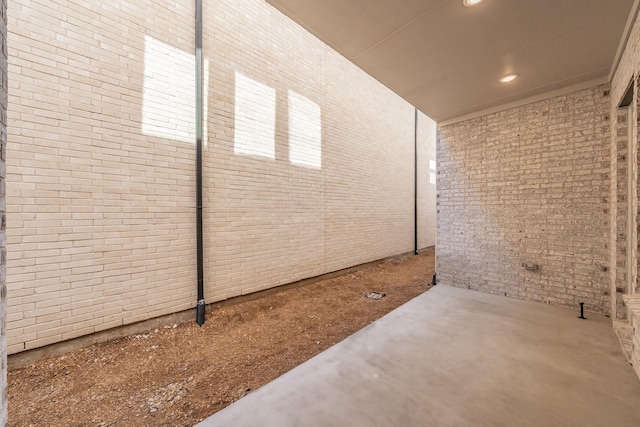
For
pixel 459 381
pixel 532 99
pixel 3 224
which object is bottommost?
pixel 459 381

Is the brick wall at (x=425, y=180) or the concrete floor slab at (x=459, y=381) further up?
the brick wall at (x=425, y=180)

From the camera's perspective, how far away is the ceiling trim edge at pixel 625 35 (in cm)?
211

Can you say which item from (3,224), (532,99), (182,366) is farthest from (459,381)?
(532,99)

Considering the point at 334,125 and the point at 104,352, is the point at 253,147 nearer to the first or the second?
the point at 334,125

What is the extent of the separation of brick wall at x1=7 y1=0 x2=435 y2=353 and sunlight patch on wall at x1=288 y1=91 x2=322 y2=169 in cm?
3

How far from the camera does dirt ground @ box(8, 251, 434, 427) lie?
6.31ft

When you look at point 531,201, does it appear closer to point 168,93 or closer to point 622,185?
point 622,185

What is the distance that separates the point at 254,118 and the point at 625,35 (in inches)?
175

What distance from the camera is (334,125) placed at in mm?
5574

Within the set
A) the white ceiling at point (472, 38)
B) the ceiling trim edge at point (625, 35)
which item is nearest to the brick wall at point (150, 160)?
the white ceiling at point (472, 38)

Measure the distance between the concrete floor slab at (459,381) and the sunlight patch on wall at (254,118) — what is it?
10.5 feet

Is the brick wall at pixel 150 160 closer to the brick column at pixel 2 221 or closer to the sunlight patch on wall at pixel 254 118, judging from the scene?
the sunlight patch on wall at pixel 254 118

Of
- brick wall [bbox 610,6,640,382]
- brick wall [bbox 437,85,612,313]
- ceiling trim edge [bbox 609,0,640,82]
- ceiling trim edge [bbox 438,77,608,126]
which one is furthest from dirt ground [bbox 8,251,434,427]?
ceiling trim edge [bbox 609,0,640,82]

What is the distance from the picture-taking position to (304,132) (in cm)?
489
